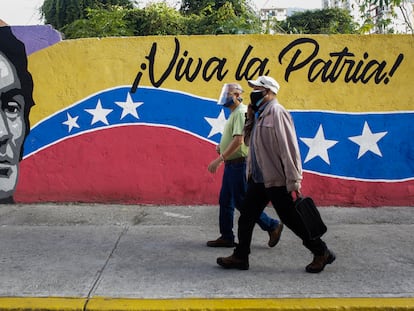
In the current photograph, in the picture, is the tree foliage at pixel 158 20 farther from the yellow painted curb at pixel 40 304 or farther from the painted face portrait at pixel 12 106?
the yellow painted curb at pixel 40 304

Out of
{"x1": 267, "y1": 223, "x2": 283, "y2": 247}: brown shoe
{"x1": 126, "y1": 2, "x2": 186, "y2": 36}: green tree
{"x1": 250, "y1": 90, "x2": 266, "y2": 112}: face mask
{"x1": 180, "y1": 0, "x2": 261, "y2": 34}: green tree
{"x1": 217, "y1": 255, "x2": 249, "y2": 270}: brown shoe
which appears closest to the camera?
{"x1": 250, "y1": 90, "x2": 266, "y2": 112}: face mask

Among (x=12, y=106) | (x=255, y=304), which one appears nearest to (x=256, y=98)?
(x=255, y=304)

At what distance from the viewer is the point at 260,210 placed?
4.57 m

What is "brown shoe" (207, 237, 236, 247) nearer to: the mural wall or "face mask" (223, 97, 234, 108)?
"face mask" (223, 97, 234, 108)

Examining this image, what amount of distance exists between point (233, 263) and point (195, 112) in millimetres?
2808

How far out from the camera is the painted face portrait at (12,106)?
22.8ft

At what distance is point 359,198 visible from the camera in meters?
7.01

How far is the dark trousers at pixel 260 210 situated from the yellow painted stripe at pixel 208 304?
1.99ft

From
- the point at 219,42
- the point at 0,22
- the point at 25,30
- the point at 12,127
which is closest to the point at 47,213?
the point at 12,127

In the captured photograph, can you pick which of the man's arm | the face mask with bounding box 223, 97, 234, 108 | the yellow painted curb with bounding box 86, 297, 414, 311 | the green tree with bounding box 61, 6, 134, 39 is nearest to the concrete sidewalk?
the yellow painted curb with bounding box 86, 297, 414, 311

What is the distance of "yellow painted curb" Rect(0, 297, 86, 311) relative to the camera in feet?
12.6

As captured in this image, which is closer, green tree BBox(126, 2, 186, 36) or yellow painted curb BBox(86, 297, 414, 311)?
yellow painted curb BBox(86, 297, 414, 311)

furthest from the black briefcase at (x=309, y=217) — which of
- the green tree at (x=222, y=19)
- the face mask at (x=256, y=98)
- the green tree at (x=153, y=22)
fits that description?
the green tree at (x=153, y=22)

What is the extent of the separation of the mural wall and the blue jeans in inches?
71.6
